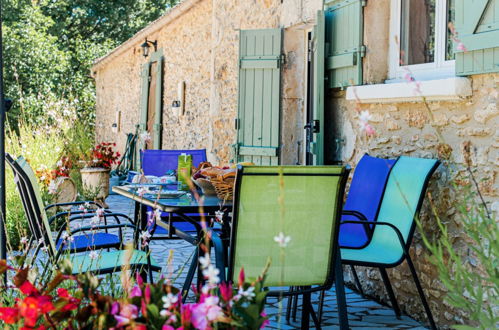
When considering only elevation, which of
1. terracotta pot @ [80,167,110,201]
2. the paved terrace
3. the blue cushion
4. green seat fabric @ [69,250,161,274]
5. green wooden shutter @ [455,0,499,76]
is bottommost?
the paved terrace

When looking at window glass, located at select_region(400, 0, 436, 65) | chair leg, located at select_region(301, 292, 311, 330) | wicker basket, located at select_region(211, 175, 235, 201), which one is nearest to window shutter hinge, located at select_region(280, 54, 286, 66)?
window glass, located at select_region(400, 0, 436, 65)

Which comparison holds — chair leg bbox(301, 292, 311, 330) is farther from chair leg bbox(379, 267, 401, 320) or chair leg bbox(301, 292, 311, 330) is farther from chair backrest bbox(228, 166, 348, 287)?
chair leg bbox(379, 267, 401, 320)

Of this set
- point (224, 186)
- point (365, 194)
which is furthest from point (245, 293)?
point (365, 194)

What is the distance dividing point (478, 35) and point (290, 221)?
1.49 meters

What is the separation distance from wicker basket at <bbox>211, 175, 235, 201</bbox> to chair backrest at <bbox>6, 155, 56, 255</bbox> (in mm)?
968

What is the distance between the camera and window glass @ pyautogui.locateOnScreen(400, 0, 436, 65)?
15.1ft

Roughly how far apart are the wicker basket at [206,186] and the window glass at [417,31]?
145 centimetres

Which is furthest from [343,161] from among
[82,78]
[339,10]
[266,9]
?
[82,78]

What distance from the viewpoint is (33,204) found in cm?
331

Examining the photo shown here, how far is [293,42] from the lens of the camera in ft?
21.8

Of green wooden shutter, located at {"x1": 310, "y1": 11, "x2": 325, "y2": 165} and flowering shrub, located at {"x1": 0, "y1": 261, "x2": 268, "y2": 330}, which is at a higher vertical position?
green wooden shutter, located at {"x1": 310, "y1": 11, "x2": 325, "y2": 165}

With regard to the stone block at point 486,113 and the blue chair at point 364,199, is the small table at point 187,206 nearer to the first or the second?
the blue chair at point 364,199

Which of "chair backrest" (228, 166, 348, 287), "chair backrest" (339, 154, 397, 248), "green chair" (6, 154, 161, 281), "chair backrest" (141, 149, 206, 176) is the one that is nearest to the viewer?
"chair backrest" (228, 166, 348, 287)

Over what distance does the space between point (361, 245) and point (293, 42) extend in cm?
298
